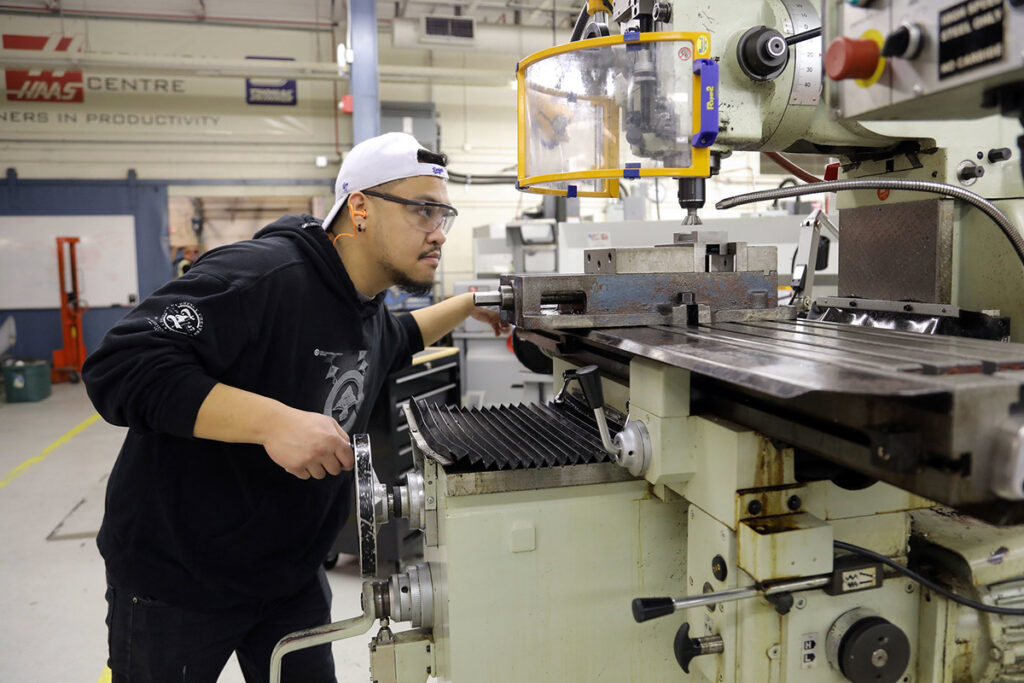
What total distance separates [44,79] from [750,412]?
6.75 m

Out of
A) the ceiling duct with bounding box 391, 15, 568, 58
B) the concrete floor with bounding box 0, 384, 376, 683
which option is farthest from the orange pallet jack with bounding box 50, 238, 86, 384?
the ceiling duct with bounding box 391, 15, 568, 58

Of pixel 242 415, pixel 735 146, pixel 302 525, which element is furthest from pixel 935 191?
pixel 302 525

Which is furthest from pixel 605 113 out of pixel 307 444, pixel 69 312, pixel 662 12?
pixel 69 312

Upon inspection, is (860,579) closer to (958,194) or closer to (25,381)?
(958,194)

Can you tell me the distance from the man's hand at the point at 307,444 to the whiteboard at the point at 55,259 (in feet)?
19.3

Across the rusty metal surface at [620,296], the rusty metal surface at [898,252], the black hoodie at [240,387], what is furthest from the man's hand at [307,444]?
the rusty metal surface at [898,252]

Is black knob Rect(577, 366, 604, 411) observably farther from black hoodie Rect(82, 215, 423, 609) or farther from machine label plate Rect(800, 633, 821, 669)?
black hoodie Rect(82, 215, 423, 609)

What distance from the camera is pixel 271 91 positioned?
5918 mm

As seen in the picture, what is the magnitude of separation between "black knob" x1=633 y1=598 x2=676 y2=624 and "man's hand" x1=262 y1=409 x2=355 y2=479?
40 cm

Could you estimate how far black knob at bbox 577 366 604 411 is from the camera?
75cm

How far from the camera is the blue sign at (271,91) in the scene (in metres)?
5.89

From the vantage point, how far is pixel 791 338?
2.64 ft

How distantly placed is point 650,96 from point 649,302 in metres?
0.36

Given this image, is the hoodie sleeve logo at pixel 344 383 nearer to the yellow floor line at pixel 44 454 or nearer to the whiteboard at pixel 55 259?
the yellow floor line at pixel 44 454
